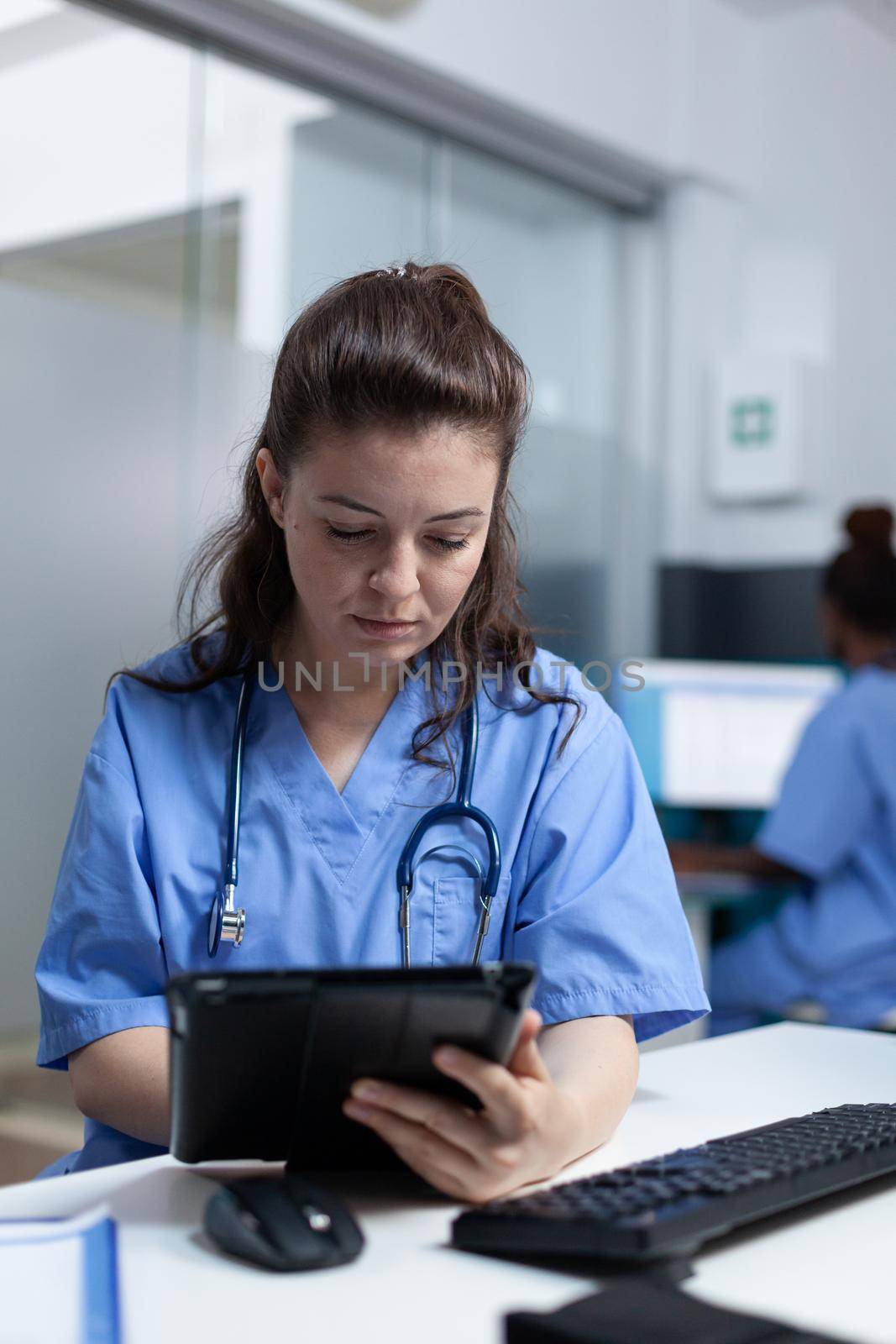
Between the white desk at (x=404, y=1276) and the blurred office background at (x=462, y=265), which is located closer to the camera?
the white desk at (x=404, y=1276)

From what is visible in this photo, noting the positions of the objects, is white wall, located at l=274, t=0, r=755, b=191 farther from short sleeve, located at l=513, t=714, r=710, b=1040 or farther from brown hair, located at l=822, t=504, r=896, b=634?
short sleeve, located at l=513, t=714, r=710, b=1040

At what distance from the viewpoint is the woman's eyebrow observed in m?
1.14

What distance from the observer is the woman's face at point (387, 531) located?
114 cm

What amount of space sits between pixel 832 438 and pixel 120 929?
8.89 ft

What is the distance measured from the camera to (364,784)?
1.24m

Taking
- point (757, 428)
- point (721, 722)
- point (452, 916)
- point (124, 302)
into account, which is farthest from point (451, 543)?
point (757, 428)

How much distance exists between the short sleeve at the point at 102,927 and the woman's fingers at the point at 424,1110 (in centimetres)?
33

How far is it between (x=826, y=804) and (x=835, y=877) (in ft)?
0.50

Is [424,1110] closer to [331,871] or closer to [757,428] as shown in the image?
[331,871]

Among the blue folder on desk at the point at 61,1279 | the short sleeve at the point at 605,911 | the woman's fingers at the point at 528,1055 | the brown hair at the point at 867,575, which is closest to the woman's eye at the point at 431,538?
the short sleeve at the point at 605,911

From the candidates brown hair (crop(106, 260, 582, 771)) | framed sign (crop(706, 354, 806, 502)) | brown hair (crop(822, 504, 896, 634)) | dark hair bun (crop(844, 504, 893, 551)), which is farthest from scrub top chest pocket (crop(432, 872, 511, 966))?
framed sign (crop(706, 354, 806, 502))

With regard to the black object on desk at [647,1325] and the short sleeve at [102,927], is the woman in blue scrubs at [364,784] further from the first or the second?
the black object on desk at [647,1325]

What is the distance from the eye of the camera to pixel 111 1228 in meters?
0.79

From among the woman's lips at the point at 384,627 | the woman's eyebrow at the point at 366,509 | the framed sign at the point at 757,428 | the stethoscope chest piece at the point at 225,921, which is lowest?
the stethoscope chest piece at the point at 225,921
